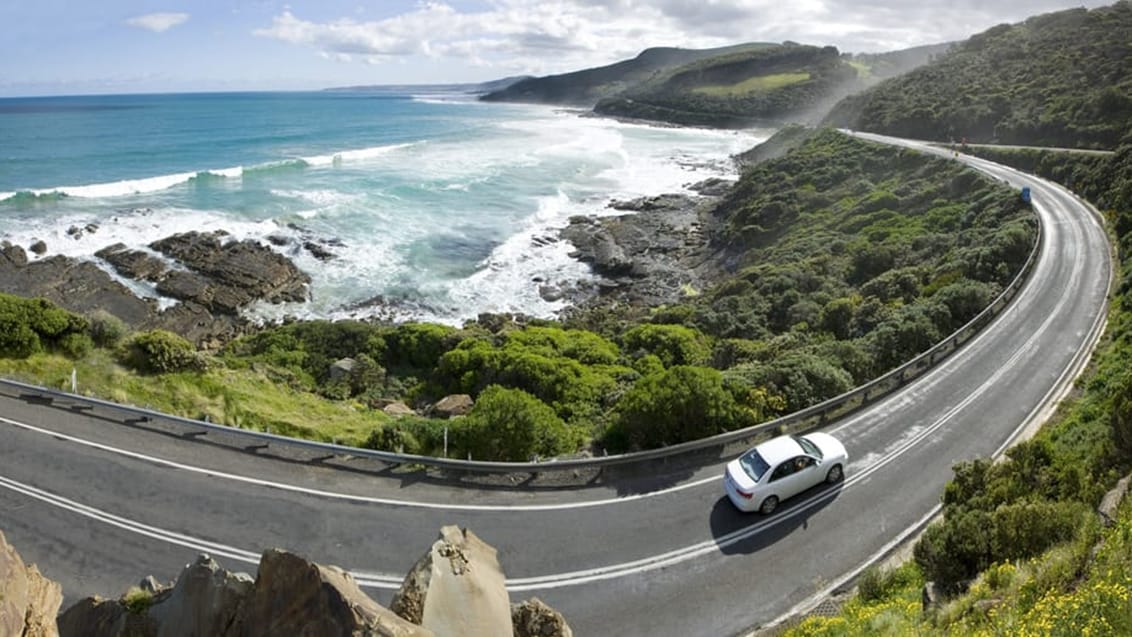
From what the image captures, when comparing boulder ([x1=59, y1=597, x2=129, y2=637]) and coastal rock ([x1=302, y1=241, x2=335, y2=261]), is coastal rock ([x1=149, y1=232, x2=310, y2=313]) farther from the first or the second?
boulder ([x1=59, y1=597, x2=129, y2=637])

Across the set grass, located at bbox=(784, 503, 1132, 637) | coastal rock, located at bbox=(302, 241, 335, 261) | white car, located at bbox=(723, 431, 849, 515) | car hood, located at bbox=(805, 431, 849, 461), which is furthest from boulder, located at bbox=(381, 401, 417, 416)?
coastal rock, located at bbox=(302, 241, 335, 261)

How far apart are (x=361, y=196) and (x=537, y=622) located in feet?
190

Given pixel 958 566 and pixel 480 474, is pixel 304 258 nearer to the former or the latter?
pixel 480 474

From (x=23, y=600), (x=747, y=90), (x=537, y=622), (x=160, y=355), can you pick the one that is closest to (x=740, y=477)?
(x=537, y=622)

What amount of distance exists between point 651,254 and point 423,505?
1444 inches

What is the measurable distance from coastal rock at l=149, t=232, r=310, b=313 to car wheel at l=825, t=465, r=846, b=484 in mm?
30758

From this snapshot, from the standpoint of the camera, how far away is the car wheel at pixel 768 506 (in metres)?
12.8

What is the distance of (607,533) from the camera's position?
481 inches

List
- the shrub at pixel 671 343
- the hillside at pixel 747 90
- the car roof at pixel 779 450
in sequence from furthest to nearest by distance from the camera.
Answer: the hillside at pixel 747 90
the shrub at pixel 671 343
the car roof at pixel 779 450

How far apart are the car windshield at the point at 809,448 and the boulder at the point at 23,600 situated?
12.2 meters

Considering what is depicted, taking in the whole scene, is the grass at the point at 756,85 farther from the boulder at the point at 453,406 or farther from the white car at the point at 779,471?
the white car at the point at 779,471

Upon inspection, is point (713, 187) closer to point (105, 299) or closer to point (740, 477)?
point (105, 299)

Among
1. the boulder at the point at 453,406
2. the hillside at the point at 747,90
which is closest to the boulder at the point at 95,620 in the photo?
the boulder at the point at 453,406

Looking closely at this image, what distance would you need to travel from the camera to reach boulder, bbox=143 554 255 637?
663cm
